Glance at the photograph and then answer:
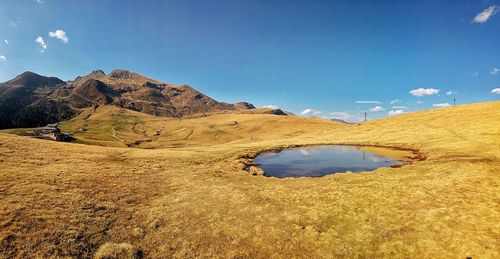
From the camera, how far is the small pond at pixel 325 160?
5894 centimetres

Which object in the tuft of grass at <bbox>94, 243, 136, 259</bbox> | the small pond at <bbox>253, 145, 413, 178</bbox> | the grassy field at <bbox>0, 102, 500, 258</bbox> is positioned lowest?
the tuft of grass at <bbox>94, 243, 136, 259</bbox>

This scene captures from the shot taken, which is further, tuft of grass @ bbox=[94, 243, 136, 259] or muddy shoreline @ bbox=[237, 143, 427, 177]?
muddy shoreline @ bbox=[237, 143, 427, 177]

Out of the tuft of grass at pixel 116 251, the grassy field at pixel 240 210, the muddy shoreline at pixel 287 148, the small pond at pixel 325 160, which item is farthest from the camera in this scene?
the small pond at pixel 325 160

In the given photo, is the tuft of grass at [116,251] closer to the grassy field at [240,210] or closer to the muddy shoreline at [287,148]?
the grassy field at [240,210]

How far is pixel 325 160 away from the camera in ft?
235

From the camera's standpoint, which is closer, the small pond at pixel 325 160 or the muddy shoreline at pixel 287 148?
the muddy shoreline at pixel 287 148

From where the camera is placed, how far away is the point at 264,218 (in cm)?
3162

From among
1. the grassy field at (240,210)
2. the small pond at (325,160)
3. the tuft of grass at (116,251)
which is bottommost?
the tuft of grass at (116,251)

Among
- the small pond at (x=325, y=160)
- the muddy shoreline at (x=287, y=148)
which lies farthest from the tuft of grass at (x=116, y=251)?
the small pond at (x=325, y=160)

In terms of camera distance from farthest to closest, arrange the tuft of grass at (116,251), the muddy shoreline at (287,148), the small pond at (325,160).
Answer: the small pond at (325,160) < the muddy shoreline at (287,148) < the tuft of grass at (116,251)

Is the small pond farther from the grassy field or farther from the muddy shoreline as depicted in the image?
the grassy field

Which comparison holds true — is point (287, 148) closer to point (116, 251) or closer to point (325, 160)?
point (325, 160)

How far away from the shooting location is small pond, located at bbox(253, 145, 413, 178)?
58.9 m

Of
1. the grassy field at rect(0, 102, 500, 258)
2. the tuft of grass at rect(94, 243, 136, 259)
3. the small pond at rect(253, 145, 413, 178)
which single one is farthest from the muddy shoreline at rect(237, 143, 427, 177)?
the tuft of grass at rect(94, 243, 136, 259)
